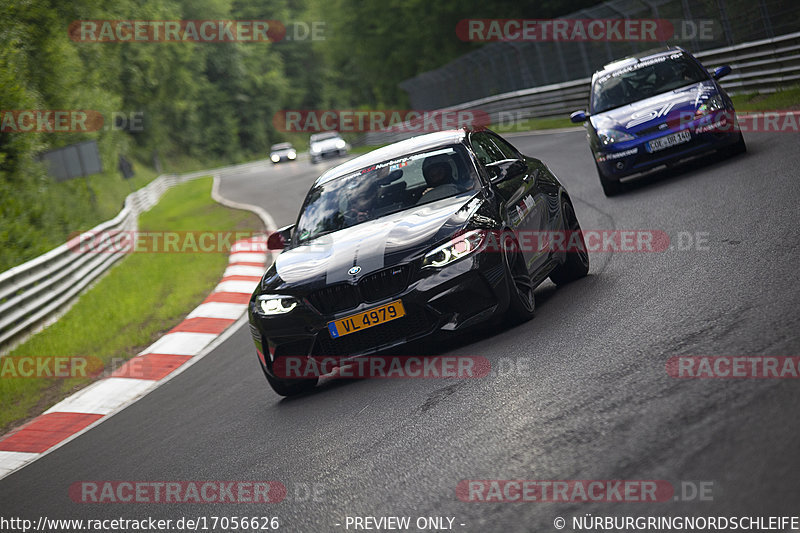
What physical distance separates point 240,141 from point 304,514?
320 feet

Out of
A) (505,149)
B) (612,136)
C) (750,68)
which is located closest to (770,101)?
(750,68)

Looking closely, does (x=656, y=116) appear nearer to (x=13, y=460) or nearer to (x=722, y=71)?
(x=722, y=71)

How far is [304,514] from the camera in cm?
469

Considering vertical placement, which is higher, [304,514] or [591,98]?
[591,98]

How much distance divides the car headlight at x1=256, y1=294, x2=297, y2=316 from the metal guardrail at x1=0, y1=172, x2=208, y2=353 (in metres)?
6.57

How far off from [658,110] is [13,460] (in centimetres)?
880

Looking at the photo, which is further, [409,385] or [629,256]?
[629,256]

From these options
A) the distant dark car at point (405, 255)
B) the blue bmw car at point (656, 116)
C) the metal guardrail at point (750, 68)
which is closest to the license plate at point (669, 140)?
the blue bmw car at point (656, 116)

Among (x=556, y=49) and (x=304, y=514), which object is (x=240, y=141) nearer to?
(x=556, y=49)

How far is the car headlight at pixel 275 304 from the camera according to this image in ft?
23.2

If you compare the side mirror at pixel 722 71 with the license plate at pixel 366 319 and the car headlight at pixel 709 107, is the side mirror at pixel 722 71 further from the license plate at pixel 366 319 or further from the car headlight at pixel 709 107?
the license plate at pixel 366 319

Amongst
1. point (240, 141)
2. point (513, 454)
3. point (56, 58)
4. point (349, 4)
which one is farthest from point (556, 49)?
point (240, 141)

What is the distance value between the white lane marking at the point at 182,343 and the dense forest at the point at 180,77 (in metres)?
6.23

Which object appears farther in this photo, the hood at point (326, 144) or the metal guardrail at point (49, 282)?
the hood at point (326, 144)
